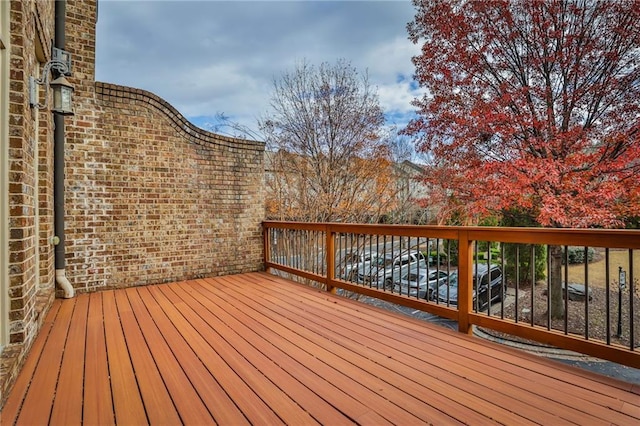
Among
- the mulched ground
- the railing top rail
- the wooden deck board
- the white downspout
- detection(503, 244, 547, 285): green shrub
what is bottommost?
the mulched ground

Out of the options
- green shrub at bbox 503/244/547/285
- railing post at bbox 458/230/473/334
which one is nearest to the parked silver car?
railing post at bbox 458/230/473/334

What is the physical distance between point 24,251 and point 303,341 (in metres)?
1.97

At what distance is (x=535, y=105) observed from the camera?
5441 millimetres

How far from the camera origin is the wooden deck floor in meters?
1.61

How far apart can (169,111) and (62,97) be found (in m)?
1.45

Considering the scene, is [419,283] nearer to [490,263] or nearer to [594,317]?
[490,263]

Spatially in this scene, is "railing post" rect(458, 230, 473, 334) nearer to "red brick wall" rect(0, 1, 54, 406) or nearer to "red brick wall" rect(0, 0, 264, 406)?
"red brick wall" rect(0, 1, 54, 406)

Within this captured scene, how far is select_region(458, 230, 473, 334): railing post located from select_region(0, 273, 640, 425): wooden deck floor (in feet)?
0.50

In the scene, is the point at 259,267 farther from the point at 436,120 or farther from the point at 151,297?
the point at 436,120

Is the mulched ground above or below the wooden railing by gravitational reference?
below

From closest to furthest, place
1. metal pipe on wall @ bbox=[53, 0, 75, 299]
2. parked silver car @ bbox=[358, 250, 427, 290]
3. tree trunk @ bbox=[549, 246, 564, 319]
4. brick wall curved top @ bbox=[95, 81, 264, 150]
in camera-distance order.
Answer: parked silver car @ bbox=[358, 250, 427, 290]
metal pipe on wall @ bbox=[53, 0, 75, 299]
brick wall curved top @ bbox=[95, 81, 264, 150]
tree trunk @ bbox=[549, 246, 564, 319]

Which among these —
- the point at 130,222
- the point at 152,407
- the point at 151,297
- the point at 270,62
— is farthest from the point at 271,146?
the point at 152,407

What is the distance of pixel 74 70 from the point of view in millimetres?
3934

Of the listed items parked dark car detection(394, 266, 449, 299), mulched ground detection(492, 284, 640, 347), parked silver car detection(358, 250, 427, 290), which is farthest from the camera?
mulched ground detection(492, 284, 640, 347)
